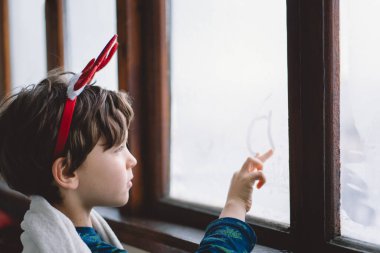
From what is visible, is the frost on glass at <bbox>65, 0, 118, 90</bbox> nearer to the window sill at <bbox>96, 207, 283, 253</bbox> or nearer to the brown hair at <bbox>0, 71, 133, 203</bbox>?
the window sill at <bbox>96, 207, 283, 253</bbox>

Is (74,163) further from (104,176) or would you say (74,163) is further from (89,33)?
(89,33)

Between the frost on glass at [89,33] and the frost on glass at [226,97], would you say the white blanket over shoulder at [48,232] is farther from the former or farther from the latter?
the frost on glass at [89,33]

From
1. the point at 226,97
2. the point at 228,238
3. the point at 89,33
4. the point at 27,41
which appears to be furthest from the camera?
the point at 27,41

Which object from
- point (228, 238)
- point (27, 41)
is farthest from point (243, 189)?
point (27, 41)

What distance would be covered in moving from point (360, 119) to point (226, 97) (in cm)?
37

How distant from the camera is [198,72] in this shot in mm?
1295

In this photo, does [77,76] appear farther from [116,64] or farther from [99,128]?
[116,64]

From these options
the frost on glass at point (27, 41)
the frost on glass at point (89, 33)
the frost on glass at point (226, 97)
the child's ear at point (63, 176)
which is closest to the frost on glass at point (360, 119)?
the frost on glass at point (226, 97)

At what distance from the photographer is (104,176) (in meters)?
0.94

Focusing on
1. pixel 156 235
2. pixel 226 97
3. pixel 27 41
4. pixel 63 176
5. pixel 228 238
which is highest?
pixel 27 41

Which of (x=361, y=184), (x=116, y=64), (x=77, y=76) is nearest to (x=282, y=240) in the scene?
(x=361, y=184)

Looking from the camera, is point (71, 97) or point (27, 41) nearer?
point (71, 97)

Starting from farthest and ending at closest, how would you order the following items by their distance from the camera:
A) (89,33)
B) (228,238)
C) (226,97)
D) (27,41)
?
(27,41), (89,33), (226,97), (228,238)

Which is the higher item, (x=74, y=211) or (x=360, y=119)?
(x=360, y=119)
